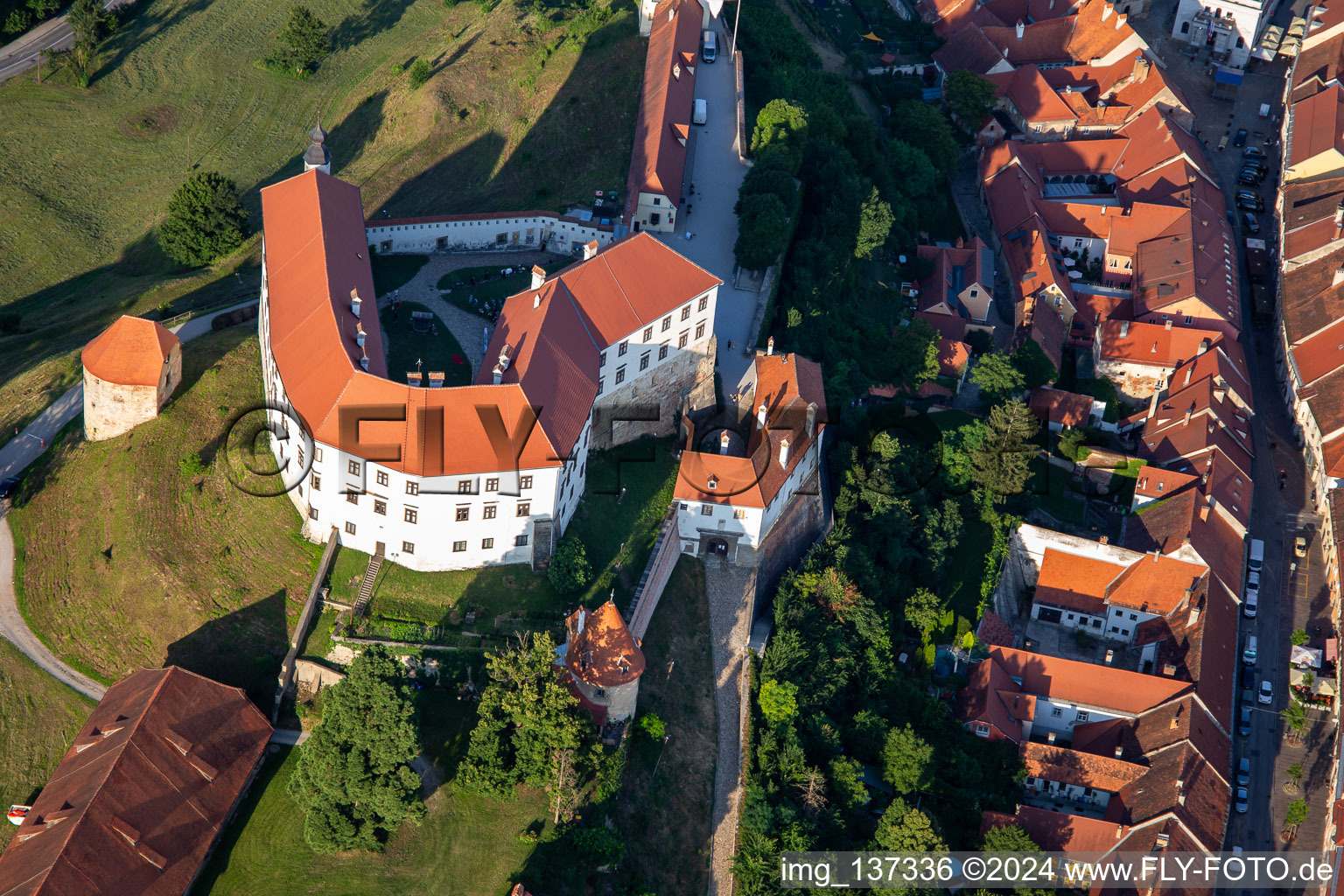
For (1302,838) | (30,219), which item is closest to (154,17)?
(30,219)

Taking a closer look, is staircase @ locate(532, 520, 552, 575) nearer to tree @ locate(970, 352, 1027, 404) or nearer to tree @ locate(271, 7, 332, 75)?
tree @ locate(970, 352, 1027, 404)

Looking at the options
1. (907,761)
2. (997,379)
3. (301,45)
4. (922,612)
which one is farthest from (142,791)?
(301,45)

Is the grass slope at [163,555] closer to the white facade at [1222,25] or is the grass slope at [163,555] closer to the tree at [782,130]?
the tree at [782,130]

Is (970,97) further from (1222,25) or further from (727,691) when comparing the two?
(727,691)

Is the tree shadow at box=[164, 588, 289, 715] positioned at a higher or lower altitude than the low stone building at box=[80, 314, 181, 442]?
lower

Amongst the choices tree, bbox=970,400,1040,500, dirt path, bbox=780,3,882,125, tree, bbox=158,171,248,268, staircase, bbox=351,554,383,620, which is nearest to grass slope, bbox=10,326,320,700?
staircase, bbox=351,554,383,620

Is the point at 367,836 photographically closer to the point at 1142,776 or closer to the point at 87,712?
the point at 87,712

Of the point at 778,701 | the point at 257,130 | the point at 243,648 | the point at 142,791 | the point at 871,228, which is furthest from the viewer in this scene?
the point at 257,130
